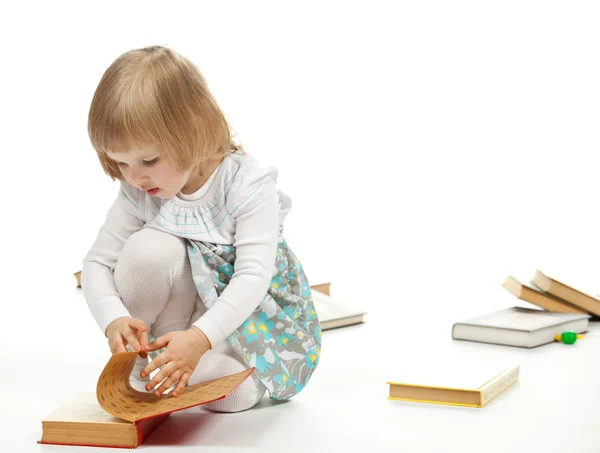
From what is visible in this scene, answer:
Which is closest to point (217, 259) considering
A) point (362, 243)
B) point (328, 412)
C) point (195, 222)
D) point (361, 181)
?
point (195, 222)

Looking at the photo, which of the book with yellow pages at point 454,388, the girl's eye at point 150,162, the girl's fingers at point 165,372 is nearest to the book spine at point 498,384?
the book with yellow pages at point 454,388

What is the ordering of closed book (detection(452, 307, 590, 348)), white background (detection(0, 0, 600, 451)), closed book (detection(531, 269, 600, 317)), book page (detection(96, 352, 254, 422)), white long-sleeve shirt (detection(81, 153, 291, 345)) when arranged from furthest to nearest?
white background (detection(0, 0, 600, 451))
closed book (detection(531, 269, 600, 317))
closed book (detection(452, 307, 590, 348))
white long-sleeve shirt (detection(81, 153, 291, 345))
book page (detection(96, 352, 254, 422))

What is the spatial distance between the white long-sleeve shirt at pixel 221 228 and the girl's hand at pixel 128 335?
0.09ft

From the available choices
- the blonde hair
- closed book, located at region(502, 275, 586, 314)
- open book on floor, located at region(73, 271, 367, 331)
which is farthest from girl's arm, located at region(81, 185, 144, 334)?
closed book, located at region(502, 275, 586, 314)

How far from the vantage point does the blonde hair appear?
1.21 metres

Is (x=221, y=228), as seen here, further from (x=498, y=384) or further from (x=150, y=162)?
(x=498, y=384)

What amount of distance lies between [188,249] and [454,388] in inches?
16.9

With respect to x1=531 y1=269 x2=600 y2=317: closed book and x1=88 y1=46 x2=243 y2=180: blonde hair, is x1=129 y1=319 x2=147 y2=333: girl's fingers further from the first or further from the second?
x1=531 y1=269 x2=600 y2=317: closed book

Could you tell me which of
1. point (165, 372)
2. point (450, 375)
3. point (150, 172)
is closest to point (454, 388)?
point (450, 375)

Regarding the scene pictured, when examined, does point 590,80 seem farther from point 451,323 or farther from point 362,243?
point 451,323

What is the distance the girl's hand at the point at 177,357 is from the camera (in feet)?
3.86

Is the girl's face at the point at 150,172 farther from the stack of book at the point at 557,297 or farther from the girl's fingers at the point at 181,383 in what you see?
the stack of book at the point at 557,297

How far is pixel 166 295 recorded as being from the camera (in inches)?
52.2

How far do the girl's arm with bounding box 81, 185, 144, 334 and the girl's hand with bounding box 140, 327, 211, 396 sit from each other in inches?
4.5
